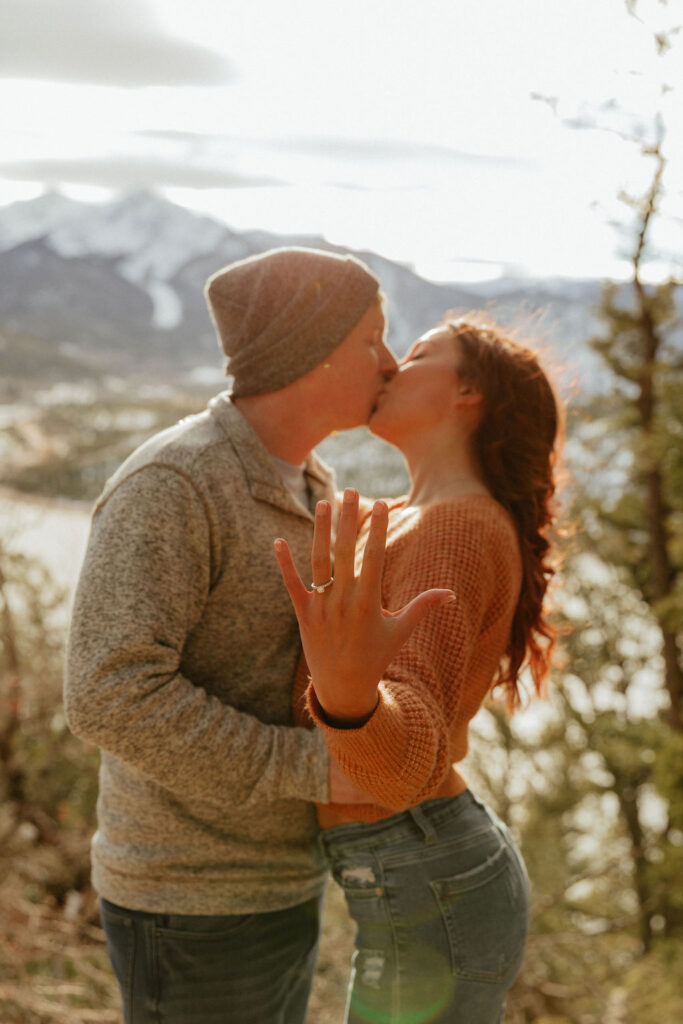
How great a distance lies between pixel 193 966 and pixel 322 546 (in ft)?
3.65

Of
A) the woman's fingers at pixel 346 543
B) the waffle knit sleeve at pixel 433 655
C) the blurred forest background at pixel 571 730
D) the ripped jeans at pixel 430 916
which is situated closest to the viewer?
the woman's fingers at pixel 346 543

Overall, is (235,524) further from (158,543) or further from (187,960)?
(187,960)

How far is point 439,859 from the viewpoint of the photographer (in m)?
1.66

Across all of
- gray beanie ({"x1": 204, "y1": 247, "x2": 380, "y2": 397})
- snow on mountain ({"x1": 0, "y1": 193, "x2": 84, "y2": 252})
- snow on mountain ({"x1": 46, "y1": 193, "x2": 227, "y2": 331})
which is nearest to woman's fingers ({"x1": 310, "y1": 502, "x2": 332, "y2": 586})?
gray beanie ({"x1": 204, "y1": 247, "x2": 380, "y2": 397})

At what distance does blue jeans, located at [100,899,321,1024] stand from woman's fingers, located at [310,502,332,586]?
1000 mm

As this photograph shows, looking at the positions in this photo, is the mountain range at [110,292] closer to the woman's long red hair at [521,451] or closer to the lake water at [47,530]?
the lake water at [47,530]

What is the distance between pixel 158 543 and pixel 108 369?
82.2ft

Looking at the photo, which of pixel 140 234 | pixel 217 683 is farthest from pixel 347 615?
pixel 140 234

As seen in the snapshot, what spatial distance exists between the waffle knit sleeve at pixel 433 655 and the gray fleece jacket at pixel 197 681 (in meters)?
0.31

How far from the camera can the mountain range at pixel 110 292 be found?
20422 mm

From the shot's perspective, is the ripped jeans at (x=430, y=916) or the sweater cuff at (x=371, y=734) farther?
the ripped jeans at (x=430, y=916)

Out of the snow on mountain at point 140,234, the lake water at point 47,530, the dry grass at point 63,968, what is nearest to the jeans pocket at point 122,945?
the dry grass at point 63,968

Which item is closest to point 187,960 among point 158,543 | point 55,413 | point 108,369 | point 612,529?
point 158,543

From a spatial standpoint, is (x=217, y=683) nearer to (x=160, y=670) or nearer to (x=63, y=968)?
(x=160, y=670)
